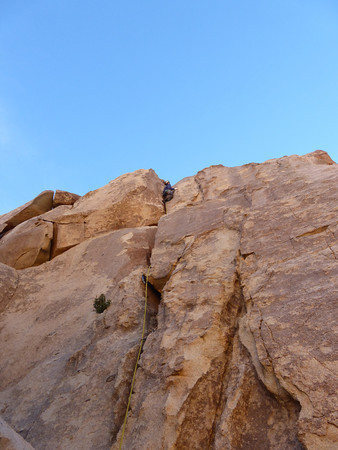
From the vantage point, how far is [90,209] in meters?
11.8

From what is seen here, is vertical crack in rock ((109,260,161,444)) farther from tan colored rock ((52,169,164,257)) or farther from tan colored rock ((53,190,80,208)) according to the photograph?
tan colored rock ((53,190,80,208))

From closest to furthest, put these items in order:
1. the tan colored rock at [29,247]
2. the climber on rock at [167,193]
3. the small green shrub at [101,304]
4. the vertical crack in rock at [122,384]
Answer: the vertical crack in rock at [122,384], the small green shrub at [101,304], the tan colored rock at [29,247], the climber on rock at [167,193]

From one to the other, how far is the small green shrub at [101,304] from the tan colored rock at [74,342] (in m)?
0.11

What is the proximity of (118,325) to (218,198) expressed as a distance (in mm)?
4715

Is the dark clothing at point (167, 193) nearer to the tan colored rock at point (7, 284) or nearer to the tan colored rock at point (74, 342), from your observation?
the tan colored rock at point (74, 342)

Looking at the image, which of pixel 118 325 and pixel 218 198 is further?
pixel 218 198

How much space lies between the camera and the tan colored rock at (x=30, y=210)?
14.2 metres

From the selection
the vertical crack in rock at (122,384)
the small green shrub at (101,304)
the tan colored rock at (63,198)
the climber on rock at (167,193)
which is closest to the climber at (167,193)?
the climber on rock at (167,193)

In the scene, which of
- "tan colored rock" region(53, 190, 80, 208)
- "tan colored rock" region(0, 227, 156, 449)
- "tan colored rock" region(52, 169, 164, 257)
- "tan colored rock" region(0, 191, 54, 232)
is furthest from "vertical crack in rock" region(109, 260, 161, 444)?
"tan colored rock" region(0, 191, 54, 232)

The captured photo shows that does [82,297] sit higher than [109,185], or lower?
lower

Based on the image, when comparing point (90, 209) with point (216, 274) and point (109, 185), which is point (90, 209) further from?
point (216, 274)

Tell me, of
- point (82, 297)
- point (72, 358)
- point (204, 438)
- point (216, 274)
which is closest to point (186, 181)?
point (82, 297)

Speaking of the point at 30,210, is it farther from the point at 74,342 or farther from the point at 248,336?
the point at 248,336

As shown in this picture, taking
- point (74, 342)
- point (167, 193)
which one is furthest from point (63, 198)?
point (74, 342)
